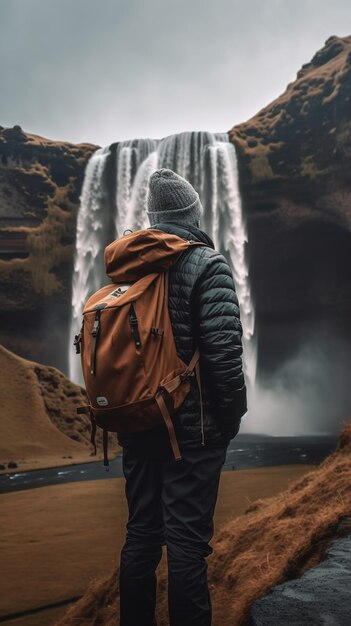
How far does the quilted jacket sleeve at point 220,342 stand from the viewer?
9.04ft

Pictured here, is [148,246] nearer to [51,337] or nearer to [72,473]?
[72,473]

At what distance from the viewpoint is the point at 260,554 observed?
389cm

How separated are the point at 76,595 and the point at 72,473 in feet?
34.4

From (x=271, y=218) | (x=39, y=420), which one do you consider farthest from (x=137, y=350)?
(x=271, y=218)

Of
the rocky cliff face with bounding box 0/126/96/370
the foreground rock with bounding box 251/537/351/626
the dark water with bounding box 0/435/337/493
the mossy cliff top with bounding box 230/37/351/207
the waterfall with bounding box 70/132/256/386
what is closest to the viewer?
the foreground rock with bounding box 251/537/351/626

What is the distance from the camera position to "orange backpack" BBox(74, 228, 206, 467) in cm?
267

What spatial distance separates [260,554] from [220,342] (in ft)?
5.77

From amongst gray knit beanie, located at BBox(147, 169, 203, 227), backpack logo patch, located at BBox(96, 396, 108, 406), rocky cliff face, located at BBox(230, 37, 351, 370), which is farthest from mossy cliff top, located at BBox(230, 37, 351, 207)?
backpack logo patch, located at BBox(96, 396, 108, 406)

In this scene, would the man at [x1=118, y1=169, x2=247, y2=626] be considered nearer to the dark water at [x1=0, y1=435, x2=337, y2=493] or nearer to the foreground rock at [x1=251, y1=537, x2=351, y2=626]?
the foreground rock at [x1=251, y1=537, x2=351, y2=626]

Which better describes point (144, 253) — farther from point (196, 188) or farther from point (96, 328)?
point (196, 188)

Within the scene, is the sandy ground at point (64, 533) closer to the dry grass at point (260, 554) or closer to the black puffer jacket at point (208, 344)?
the dry grass at point (260, 554)

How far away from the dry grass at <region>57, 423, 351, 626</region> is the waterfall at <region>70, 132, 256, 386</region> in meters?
28.1

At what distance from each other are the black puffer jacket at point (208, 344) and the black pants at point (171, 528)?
0.31 feet

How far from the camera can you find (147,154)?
3500 cm
